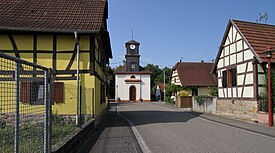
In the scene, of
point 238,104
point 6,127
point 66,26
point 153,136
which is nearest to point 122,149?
point 153,136

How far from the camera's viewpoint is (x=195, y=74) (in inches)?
1628

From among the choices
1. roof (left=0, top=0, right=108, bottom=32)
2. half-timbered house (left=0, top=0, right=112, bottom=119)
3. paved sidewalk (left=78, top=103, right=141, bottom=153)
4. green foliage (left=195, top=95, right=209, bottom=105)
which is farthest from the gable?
paved sidewalk (left=78, top=103, right=141, bottom=153)

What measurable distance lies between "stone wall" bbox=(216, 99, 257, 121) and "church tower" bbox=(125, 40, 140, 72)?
119ft

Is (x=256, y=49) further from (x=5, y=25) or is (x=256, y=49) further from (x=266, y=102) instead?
(x=5, y=25)

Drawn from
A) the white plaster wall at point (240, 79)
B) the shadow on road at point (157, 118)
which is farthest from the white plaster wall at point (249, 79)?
the shadow on road at point (157, 118)

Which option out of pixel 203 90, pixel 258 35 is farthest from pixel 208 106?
→ pixel 203 90

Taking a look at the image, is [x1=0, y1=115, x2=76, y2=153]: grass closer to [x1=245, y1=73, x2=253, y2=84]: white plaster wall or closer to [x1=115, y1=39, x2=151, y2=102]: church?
[x1=245, y1=73, x2=253, y2=84]: white plaster wall

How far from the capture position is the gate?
395cm

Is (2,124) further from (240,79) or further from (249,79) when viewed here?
(240,79)

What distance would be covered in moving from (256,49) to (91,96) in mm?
10110

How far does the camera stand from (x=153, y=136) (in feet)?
34.2

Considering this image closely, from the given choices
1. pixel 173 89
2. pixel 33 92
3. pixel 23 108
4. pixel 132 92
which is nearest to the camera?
pixel 23 108

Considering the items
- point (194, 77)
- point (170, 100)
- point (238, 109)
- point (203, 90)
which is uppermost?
point (194, 77)

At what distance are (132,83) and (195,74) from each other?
16122mm
